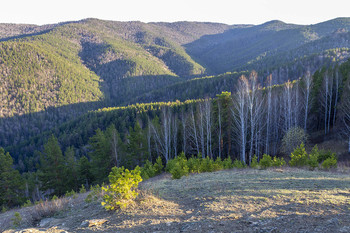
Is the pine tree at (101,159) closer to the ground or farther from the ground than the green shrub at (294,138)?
closer to the ground

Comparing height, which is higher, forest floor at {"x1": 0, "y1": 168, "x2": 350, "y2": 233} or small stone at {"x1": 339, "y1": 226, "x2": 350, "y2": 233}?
small stone at {"x1": 339, "y1": 226, "x2": 350, "y2": 233}

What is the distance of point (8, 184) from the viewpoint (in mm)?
27641

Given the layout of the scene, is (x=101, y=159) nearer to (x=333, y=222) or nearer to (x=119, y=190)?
(x=119, y=190)

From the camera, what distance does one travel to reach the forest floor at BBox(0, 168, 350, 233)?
495cm

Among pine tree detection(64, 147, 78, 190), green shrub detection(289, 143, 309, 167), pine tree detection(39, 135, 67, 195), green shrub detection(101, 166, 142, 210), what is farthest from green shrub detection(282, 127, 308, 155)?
pine tree detection(39, 135, 67, 195)

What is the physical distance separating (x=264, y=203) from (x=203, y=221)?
2.27m

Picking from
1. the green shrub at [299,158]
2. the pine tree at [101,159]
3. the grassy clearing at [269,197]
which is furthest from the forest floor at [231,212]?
the pine tree at [101,159]

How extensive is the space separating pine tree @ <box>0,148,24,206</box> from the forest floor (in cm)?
2565

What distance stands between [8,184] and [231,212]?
32.5m

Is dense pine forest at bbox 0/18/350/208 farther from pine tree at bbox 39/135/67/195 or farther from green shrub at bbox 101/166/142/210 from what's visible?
green shrub at bbox 101/166/142/210

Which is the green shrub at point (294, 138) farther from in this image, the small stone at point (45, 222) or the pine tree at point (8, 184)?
the pine tree at point (8, 184)

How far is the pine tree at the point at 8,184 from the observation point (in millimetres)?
27219

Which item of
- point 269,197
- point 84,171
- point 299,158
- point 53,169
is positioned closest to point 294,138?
point 299,158

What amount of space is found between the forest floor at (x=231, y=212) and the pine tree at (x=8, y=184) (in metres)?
25.6
